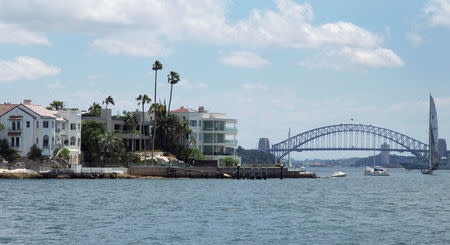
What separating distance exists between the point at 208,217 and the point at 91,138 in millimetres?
68719

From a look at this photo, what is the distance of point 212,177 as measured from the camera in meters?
129

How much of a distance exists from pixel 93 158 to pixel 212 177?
2078 cm

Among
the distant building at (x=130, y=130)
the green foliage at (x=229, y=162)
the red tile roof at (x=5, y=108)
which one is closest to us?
the red tile roof at (x=5, y=108)

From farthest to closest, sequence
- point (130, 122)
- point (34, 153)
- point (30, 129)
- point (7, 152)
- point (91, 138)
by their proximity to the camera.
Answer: point (130, 122), point (91, 138), point (30, 129), point (34, 153), point (7, 152)

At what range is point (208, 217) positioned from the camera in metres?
60.7

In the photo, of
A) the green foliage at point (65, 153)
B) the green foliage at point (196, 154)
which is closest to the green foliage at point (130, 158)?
the green foliage at point (65, 153)

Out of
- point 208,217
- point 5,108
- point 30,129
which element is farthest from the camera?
point 5,108

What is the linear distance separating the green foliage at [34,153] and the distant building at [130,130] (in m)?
21.1

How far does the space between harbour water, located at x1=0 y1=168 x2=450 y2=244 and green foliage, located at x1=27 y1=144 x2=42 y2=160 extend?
2367cm

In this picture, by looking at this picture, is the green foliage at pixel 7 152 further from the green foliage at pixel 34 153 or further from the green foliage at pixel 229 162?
the green foliage at pixel 229 162

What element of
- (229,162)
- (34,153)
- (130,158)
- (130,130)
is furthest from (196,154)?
(34,153)

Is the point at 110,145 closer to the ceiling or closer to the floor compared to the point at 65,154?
closer to the ceiling

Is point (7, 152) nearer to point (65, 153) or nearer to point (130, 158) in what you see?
point (65, 153)

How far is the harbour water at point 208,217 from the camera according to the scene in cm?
4888
